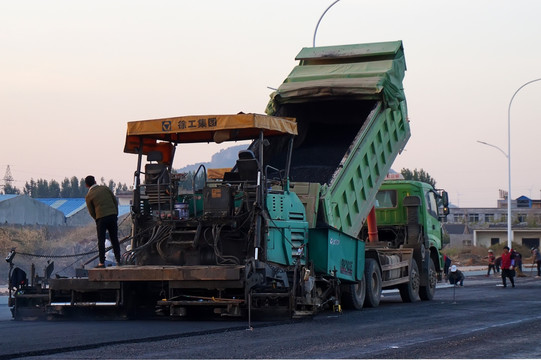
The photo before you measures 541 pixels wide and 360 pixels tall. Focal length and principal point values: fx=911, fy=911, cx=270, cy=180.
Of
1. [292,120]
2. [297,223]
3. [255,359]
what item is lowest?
[255,359]

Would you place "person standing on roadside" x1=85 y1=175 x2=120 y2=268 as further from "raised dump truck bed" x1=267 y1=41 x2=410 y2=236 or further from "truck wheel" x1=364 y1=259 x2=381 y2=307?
"truck wheel" x1=364 y1=259 x2=381 y2=307

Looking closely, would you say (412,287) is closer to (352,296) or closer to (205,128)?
(352,296)

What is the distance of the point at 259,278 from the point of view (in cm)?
1270

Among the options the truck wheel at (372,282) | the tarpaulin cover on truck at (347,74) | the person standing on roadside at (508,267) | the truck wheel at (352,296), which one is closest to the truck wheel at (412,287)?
the truck wheel at (372,282)

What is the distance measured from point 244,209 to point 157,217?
4.68 ft

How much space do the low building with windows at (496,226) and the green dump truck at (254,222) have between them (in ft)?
143

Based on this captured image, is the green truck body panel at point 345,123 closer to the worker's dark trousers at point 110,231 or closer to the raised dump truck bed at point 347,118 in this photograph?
the raised dump truck bed at point 347,118

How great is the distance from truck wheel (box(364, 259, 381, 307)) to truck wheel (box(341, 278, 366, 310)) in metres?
0.40

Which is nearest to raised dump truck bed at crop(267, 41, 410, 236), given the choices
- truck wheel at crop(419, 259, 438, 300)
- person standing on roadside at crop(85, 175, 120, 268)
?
person standing on roadside at crop(85, 175, 120, 268)

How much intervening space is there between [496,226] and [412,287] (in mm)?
69771

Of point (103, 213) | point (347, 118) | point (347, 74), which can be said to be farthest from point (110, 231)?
point (347, 118)

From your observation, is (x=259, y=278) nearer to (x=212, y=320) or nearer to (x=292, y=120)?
(x=212, y=320)

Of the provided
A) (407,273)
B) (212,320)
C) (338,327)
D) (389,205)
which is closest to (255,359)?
(338,327)

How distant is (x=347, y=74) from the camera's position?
57.5 ft
